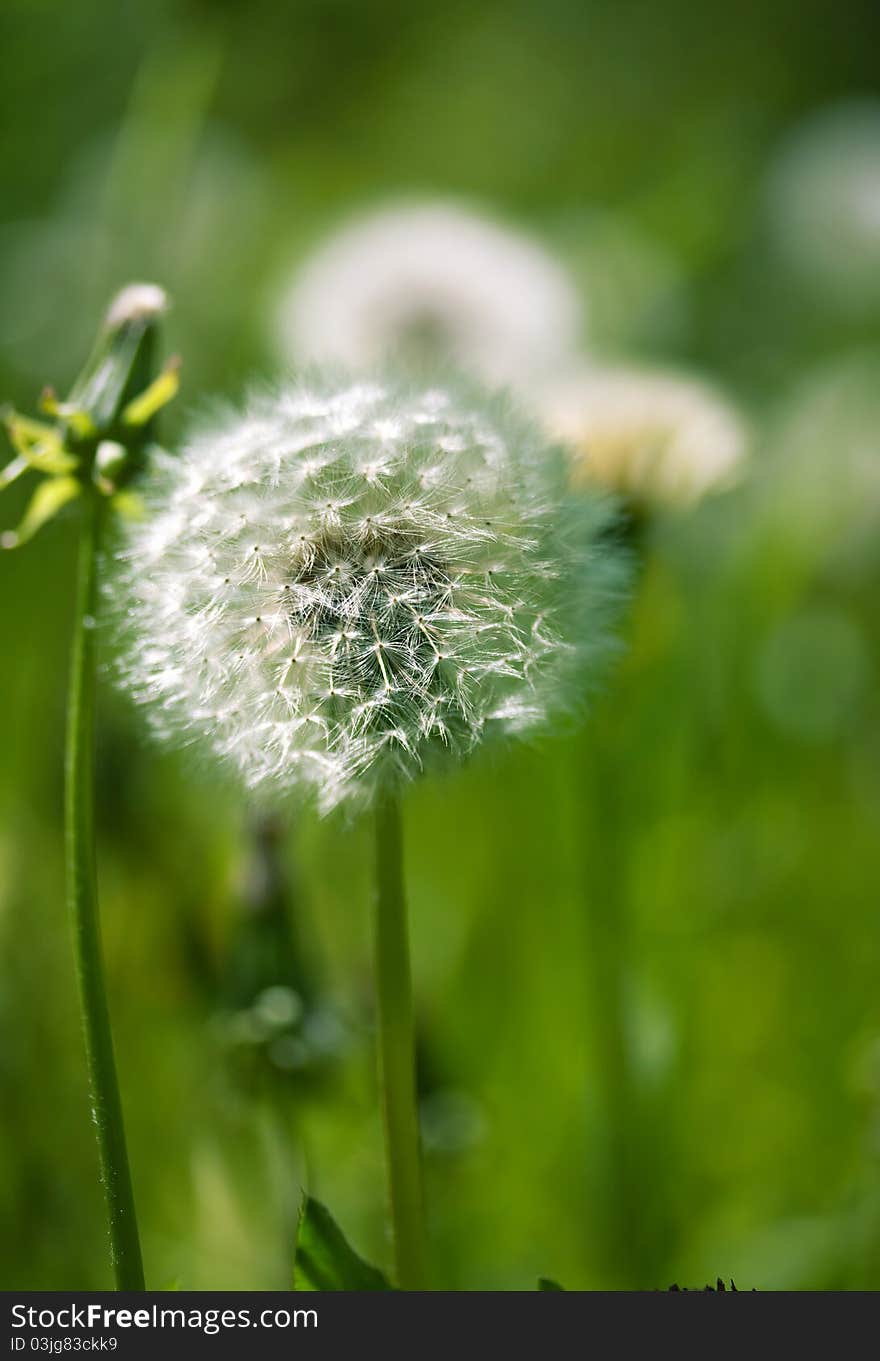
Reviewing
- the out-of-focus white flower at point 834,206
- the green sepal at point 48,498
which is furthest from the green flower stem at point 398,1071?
the out-of-focus white flower at point 834,206

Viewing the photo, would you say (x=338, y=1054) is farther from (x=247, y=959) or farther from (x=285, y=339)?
(x=285, y=339)

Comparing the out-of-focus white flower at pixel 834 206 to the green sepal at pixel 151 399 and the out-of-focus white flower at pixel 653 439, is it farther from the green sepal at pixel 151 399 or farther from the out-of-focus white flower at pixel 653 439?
the green sepal at pixel 151 399

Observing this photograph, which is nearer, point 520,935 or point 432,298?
point 520,935

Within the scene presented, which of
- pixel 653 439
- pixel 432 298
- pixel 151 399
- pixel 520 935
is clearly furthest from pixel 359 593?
pixel 432 298

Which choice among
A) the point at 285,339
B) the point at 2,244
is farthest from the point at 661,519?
the point at 2,244

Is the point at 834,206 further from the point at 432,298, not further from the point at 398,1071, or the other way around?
the point at 398,1071

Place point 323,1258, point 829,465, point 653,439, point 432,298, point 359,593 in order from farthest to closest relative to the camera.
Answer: point 432,298 < point 829,465 < point 653,439 < point 359,593 < point 323,1258
